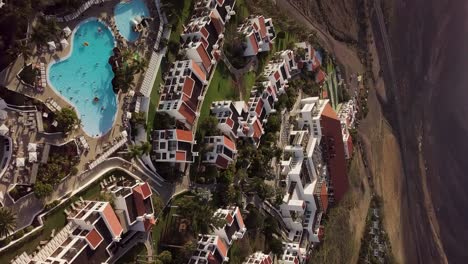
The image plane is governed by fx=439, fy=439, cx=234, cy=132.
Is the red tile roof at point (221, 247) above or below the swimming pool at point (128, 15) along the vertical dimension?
below

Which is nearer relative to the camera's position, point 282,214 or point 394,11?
point 282,214

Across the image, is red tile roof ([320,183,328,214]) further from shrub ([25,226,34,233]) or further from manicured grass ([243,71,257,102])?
shrub ([25,226,34,233])

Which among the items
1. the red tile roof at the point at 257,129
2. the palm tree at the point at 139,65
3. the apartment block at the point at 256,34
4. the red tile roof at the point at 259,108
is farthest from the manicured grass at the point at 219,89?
the palm tree at the point at 139,65

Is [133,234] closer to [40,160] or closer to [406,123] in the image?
[40,160]

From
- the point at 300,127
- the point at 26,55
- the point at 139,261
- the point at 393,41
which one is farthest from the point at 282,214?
the point at 393,41

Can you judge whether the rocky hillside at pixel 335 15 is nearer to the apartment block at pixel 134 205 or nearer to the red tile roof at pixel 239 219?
the red tile roof at pixel 239 219

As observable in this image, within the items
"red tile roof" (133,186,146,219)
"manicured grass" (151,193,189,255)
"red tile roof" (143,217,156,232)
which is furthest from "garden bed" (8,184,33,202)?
"manicured grass" (151,193,189,255)

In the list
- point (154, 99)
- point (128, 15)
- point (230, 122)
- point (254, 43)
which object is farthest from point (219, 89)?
point (128, 15)
